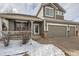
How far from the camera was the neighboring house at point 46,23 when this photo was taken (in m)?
2.48

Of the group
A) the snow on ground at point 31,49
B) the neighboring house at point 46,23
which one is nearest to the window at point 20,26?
the neighboring house at point 46,23

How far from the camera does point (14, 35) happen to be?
2.48 m

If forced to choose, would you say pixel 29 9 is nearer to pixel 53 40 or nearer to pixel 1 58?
pixel 53 40

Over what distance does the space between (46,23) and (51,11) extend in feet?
0.69

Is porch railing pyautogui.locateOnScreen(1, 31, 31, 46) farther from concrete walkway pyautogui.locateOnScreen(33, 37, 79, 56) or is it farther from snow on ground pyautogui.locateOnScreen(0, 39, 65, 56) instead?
concrete walkway pyautogui.locateOnScreen(33, 37, 79, 56)

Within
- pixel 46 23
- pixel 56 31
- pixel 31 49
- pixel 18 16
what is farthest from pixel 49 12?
pixel 31 49

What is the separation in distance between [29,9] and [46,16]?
11.4 inches

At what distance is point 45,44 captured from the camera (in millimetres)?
2518

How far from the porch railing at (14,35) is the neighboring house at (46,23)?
48 mm

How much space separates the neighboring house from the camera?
8.14 feet

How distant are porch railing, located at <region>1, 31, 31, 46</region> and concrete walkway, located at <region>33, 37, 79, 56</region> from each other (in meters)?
0.20

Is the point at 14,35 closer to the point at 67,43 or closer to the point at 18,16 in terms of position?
the point at 18,16

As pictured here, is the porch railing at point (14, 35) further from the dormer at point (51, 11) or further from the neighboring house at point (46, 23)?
the dormer at point (51, 11)

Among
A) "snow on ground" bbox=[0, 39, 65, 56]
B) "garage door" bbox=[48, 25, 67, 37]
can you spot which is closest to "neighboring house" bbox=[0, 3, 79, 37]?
"garage door" bbox=[48, 25, 67, 37]
